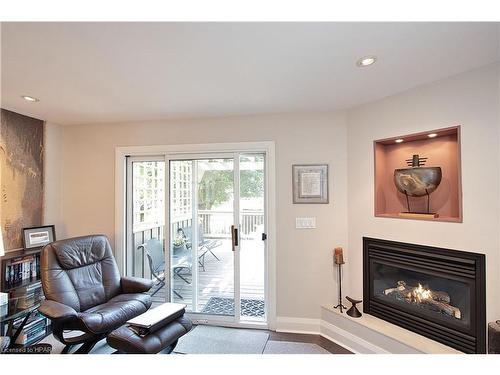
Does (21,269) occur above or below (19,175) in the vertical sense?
below

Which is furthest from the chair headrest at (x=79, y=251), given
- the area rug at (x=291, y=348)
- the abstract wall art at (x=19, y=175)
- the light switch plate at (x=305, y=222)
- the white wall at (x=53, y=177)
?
the light switch plate at (x=305, y=222)

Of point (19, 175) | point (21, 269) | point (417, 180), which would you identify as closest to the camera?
point (417, 180)

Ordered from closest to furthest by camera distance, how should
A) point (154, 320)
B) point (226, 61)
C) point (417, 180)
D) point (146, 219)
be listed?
1. point (226, 61)
2. point (154, 320)
3. point (417, 180)
4. point (146, 219)

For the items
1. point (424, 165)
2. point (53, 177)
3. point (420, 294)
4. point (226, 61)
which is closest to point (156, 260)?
point (53, 177)

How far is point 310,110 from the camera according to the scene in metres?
2.58

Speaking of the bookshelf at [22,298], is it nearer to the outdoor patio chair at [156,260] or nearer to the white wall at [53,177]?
the white wall at [53,177]

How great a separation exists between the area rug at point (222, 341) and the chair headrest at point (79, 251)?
1.25 m

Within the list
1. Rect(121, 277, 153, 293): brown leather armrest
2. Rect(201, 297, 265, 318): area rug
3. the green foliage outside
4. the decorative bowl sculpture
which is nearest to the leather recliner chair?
Rect(121, 277, 153, 293): brown leather armrest

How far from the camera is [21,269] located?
238 centimetres

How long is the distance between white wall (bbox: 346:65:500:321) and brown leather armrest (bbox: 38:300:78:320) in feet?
8.60

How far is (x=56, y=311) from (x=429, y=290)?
3095mm

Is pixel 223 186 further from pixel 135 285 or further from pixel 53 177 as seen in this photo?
pixel 53 177

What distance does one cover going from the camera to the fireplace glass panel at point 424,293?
1.85 meters
